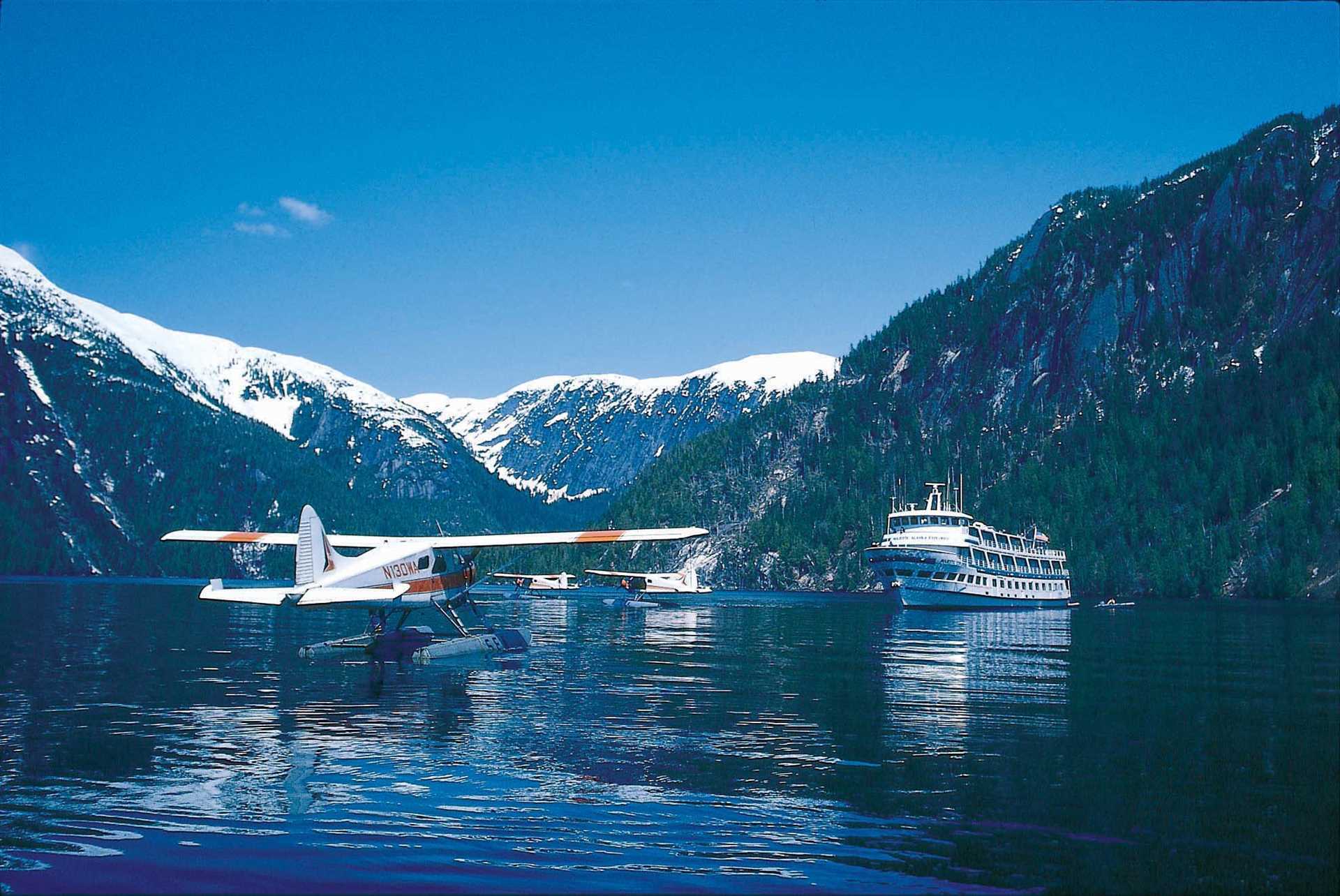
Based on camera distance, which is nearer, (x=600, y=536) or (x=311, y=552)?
(x=311, y=552)

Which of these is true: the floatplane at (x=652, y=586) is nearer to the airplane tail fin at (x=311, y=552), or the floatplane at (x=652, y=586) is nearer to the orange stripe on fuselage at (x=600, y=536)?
the orange stripe on fuselage at (x=600, y=536)

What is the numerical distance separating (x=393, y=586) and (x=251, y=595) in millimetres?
6542

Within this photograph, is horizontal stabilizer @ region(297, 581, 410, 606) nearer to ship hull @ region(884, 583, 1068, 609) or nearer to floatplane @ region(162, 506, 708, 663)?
floatplane @ region(162, 506, 708, 663)

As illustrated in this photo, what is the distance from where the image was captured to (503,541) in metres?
52.2

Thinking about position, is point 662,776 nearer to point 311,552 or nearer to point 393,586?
point 393,586

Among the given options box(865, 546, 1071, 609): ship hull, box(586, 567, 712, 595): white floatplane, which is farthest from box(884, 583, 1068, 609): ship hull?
box(586, 567, 712, 595): white floatplane

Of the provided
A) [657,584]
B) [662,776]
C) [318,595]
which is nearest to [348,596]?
[318,595]

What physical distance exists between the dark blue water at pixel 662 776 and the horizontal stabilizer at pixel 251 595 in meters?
2.91

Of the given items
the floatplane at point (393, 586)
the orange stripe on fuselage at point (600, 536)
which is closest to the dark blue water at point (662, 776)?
the floatplane at point (393, 586)

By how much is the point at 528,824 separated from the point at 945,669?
32240 millimetres

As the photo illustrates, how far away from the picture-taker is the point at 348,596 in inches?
1641

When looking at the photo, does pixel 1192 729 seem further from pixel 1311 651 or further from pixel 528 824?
pixel 1311 651

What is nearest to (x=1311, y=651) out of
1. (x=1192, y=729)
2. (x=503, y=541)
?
(x=1192, y=729)

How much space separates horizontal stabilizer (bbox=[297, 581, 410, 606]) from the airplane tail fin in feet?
2.94
